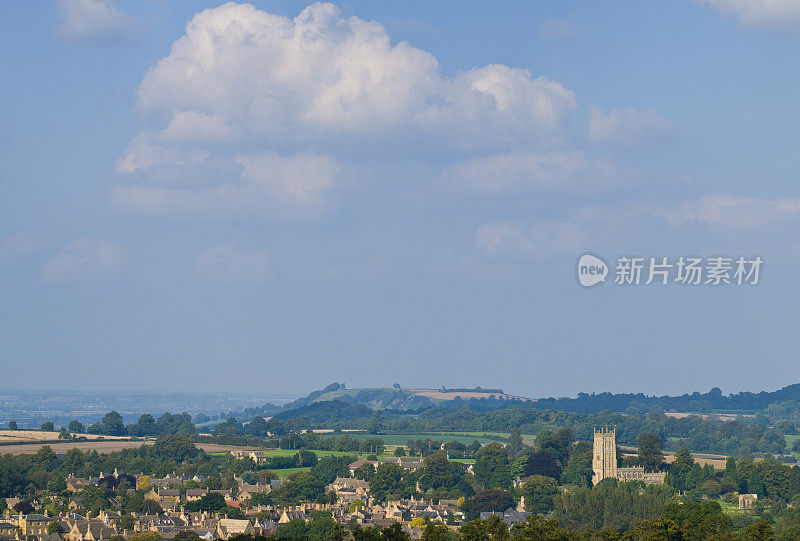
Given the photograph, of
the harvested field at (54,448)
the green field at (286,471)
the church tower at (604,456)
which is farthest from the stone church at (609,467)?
the harvested field at (54,448)

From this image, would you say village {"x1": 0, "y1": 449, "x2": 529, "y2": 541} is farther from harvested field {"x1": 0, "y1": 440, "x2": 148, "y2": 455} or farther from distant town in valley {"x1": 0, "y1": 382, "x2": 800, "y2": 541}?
harvested field {"x1": 0, "y1": 440, "x2": 148, "y2": 455}

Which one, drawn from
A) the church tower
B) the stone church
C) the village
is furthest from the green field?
the stone church

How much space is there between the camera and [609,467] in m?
164

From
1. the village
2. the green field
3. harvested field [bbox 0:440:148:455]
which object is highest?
harvested field [bbox 0:440:148:455]

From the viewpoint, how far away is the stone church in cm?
16288

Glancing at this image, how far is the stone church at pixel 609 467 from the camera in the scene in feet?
534

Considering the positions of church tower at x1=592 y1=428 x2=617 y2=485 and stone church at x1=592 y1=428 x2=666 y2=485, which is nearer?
stone church at x1=592 y1=428 x2=666 y2=485

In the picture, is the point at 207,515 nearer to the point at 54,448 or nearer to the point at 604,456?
the point at 604,456

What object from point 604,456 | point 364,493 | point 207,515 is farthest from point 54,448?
point 604,456

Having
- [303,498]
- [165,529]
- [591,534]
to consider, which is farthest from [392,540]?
[303,498]

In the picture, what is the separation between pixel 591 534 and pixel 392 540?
19.3 m

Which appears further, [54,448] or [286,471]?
[54,448]

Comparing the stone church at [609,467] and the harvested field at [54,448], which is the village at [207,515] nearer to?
the stone church at [609,467]

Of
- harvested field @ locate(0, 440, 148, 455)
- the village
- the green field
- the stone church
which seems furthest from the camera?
harvested field @ locate(0, 440, 148, 455)
